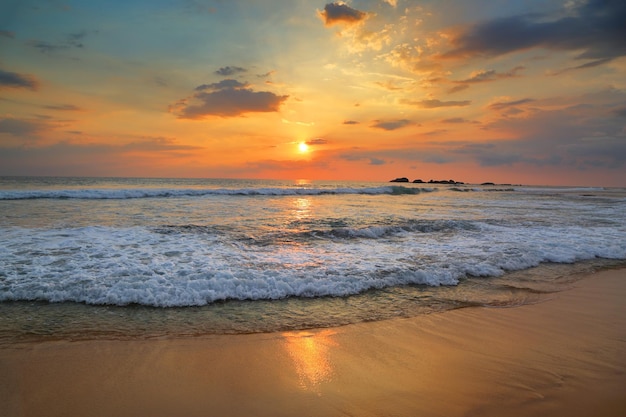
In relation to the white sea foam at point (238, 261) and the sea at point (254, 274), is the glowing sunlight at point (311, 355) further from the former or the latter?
the white sea foam at point (238, 261)

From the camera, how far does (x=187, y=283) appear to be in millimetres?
6297

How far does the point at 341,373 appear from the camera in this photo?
362 cm

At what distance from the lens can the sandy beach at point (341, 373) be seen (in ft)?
10.1

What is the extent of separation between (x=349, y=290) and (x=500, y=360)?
2823 mm

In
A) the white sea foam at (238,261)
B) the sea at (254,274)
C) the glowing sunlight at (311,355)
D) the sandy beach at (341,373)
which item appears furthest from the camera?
the white sea foam at (238,261)

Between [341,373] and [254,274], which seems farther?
[254,274]

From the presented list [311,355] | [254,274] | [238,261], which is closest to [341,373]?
[311,355]

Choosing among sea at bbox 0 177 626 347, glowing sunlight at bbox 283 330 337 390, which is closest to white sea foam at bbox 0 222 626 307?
sea at bbox 0 177 626 347

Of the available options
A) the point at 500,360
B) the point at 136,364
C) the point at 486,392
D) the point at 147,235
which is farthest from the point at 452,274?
the point at 147,235

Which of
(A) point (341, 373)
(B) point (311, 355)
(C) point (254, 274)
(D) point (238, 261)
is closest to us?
(A) point (341, 373)

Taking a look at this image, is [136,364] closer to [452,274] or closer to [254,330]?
[254,330]

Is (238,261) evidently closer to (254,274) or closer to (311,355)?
(254,274)

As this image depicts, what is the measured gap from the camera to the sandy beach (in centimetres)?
307

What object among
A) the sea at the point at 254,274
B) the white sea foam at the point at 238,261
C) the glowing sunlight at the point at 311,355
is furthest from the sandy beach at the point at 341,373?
the white sea foam at the point at 238,261
